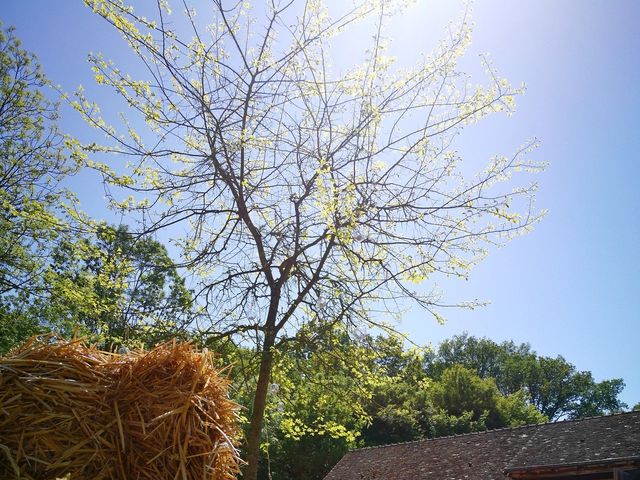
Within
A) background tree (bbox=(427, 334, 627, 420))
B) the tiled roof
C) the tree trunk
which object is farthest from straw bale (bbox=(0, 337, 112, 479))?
background tree (bbox=(427, 334, 627, 420))

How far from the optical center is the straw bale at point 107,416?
2285mm

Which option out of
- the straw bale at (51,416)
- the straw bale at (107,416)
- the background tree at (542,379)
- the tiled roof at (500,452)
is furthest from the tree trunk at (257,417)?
the background tree at (542,379)

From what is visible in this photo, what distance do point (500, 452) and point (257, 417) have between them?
17360mm

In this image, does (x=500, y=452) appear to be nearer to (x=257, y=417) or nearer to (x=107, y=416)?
(x=257, y=417)

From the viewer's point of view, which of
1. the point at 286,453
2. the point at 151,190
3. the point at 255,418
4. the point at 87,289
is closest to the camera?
the point at 255,418

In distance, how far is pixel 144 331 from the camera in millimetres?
7949

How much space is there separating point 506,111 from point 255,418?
557cm

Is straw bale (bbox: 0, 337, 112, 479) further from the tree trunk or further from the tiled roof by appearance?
the tiled roof

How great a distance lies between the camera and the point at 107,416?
2.43 m

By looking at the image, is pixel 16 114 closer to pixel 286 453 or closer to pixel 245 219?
pixel 245 219

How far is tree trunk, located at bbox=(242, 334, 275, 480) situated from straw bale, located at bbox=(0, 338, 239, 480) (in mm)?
4732

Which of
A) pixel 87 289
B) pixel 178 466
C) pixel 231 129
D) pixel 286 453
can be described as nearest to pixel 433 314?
pixel 231 129

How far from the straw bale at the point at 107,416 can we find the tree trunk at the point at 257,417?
186 inches

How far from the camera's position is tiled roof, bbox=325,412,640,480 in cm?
1758
